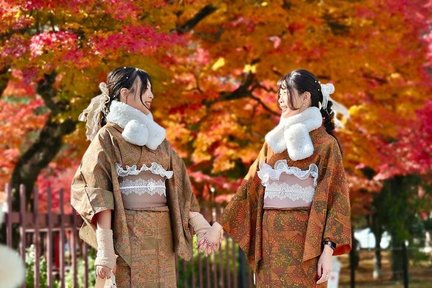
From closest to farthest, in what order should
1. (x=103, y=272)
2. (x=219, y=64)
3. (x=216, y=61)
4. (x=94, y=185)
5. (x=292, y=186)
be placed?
(x=103, y=272) < (x=94, y=185) < (x=292, y=186) < (x=219, y=64) < (x=216, y=61)

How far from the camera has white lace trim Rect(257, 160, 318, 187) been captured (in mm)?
3664

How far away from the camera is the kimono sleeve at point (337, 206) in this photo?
3.56 metres

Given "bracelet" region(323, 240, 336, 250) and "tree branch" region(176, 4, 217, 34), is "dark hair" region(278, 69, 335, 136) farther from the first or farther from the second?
"tree branch" region(176, 4, 217, 34)

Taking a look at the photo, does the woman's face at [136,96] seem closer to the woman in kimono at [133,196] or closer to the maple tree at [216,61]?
the woman in kimono at [133,196]

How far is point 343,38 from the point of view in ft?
29.0

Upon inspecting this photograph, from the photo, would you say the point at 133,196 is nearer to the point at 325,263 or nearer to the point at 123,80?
the point at 123,80

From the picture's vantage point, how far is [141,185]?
3486mm

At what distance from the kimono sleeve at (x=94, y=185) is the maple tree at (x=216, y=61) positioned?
222 cm

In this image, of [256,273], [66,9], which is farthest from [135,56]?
[256,273]

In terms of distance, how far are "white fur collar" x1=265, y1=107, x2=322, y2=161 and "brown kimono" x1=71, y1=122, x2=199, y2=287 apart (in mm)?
500

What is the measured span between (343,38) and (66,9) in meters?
4.14

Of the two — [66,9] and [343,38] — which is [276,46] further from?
[66,9]

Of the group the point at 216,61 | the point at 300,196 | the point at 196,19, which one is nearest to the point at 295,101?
the point at 300,196

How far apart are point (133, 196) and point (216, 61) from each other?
5957 mm
